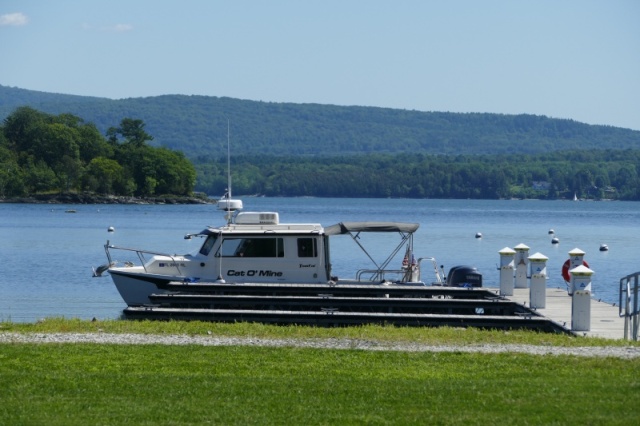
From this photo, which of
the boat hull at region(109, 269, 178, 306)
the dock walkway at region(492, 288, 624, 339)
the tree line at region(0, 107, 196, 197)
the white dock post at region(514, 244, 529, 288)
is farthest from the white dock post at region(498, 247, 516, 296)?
the tree line at region(0, 107, 196, 197)

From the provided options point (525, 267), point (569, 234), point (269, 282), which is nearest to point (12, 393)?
point (269, 282)

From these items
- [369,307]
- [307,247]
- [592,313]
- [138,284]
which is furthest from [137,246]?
[592,313]

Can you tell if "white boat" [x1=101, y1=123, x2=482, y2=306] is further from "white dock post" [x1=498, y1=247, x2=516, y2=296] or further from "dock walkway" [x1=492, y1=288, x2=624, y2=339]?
"dock walkway" [x1=492, y1=288, x2=624, y2=339]

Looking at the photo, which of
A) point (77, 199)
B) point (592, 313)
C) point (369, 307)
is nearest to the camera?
point (592, 313)

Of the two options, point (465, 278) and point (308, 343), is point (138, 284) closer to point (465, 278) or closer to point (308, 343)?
point (465, 278)

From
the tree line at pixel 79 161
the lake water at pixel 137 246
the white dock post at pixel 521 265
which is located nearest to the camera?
the white dock post at pixel 521 265

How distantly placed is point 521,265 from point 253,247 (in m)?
7.58

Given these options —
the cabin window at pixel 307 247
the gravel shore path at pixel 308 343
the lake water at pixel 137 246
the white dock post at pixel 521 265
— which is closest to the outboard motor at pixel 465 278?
the white dock post at pixel 521 265

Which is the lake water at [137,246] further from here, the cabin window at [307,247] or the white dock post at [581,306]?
the white dock post at [581,306]

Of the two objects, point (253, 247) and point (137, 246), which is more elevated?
point (253, 247)

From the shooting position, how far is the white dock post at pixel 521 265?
98.3 feet

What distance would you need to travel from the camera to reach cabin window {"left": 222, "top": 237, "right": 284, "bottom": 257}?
27.5m

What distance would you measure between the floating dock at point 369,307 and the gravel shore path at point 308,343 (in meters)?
3.13

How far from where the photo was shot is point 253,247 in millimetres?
27672
